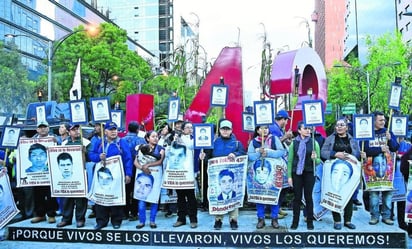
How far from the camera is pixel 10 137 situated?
26.2 feet

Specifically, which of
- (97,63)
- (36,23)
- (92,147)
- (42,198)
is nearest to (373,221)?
(92,147)

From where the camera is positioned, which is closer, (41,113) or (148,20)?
(41,113)

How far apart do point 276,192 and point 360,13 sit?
182ft

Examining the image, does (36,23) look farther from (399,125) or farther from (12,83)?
(399,125)

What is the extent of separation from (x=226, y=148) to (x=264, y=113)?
0.85 meters

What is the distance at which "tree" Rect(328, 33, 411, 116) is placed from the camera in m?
31.3

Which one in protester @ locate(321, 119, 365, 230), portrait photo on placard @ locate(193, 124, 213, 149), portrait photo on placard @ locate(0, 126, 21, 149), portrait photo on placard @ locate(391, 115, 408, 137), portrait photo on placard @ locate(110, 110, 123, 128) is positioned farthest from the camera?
portrait photo on placard @ locate(110, 110, 123, 128)

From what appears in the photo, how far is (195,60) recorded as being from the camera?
12.8 m

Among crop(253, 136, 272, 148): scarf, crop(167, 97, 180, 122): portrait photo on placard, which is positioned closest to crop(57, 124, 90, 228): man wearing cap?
crop(167, 97, 180, 122): portrait photo on placard

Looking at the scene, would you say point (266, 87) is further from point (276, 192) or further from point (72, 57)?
point (72, 57)

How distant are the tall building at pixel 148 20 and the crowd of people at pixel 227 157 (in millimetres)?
80221

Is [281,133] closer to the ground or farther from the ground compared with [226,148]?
farther from the ground

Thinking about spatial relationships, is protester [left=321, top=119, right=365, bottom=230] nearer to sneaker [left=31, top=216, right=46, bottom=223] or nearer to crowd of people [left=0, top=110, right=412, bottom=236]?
crowd of people [left=0, top=110, right=412, bottom=236]

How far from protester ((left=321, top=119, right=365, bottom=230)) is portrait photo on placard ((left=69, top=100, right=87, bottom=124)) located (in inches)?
160
